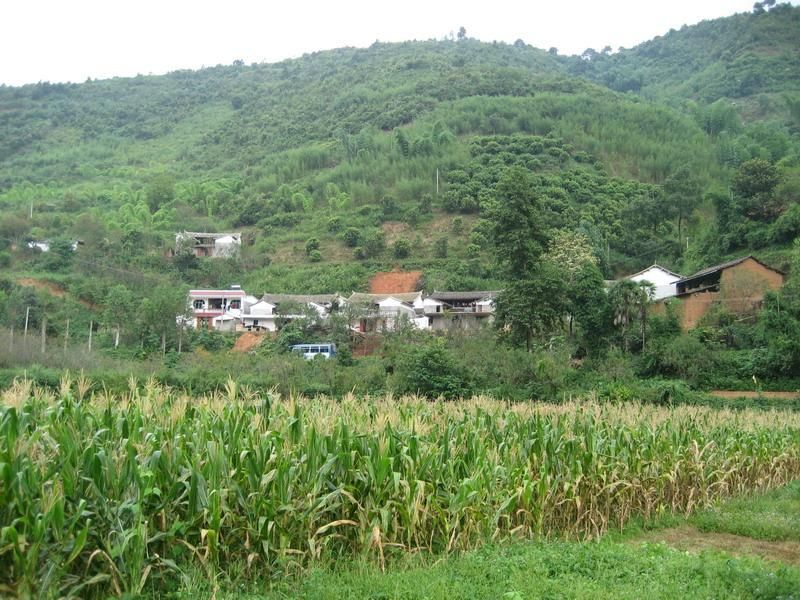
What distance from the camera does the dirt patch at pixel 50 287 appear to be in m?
50.9

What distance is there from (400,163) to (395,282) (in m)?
29.1

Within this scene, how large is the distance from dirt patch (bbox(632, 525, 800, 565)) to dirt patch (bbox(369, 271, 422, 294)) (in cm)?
4858

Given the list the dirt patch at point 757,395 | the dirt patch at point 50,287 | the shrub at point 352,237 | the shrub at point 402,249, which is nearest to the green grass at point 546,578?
the dirt patch at point 757,395

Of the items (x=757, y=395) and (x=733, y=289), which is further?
(x=733, y=289)

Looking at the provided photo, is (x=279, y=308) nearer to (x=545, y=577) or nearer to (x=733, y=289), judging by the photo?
(x=733, y=289)

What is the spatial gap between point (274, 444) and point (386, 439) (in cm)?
135

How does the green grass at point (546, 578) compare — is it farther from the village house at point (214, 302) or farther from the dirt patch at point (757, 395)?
the village house at point (214, 302)

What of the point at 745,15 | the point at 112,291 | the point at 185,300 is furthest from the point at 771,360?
the point at 745,15

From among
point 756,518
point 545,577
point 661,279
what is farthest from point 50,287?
point 545,577

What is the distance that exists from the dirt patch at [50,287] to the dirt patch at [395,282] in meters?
22.4

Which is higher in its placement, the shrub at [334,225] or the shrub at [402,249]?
the shrub at [334,225]

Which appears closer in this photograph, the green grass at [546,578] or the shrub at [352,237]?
the green grass at [546,578]

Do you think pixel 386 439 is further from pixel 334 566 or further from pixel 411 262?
pixel 411 262

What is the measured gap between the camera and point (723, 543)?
955 centimetres
